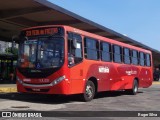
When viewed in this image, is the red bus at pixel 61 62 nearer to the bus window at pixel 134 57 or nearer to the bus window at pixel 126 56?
the bus window at pixel 126 56

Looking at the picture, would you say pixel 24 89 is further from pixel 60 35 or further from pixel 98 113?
pixel 98 113

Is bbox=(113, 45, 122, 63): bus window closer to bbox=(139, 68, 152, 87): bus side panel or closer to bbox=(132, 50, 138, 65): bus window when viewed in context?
bbox=(132, 50, 138, 65): bus window

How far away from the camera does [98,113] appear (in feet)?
39.0

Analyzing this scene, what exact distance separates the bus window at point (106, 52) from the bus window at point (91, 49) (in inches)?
23.2

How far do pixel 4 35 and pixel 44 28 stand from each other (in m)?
24.1

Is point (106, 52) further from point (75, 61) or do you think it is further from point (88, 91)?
point (75, 61)

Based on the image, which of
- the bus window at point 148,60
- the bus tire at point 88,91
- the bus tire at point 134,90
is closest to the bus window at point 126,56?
the bus tire at point 134,90

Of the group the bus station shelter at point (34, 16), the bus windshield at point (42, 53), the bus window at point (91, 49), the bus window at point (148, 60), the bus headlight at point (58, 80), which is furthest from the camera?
the bus station shelter at point (34, 16)

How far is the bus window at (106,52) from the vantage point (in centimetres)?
1742

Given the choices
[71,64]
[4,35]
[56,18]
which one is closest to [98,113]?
[71,64]

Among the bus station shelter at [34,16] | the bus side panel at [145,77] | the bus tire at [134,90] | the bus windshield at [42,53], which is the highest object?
the bus station shelter at [34,16]

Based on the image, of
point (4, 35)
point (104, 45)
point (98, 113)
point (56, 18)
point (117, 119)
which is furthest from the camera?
point (4, 35)

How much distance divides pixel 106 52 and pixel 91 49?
186 cm

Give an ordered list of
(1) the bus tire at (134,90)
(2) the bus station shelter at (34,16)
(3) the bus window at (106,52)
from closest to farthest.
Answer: (3) the bus window at (106,52) < (1) the bus tire at (134,90) < (2) the bus station shelter at (34,16)
